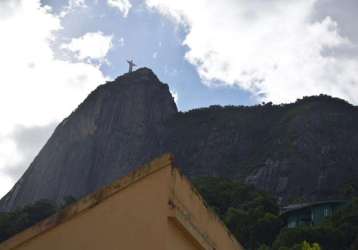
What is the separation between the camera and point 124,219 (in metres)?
3.70

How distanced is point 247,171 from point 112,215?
5129 centimetres

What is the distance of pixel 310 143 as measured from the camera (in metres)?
53.7

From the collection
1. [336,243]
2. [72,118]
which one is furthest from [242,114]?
[336,243]

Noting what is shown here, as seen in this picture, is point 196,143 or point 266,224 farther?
point 196,143

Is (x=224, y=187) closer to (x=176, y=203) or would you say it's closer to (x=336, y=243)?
(x=336, y=243)

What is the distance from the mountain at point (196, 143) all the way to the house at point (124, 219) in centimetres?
4401

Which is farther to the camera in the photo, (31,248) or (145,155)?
(145,155)

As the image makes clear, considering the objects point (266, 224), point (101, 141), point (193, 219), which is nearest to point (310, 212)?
point (266, 224)

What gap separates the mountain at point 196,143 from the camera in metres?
51.2

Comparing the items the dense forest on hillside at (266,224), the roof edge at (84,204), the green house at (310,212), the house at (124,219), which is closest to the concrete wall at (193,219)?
the house at (124,219)

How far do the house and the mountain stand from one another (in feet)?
144

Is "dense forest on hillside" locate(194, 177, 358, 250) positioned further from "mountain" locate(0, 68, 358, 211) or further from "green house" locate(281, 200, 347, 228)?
"mountain" locate(0, 68, 358, 211)

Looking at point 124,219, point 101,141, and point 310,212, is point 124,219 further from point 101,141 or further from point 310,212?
point 101,141

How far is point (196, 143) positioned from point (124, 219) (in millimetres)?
58537
